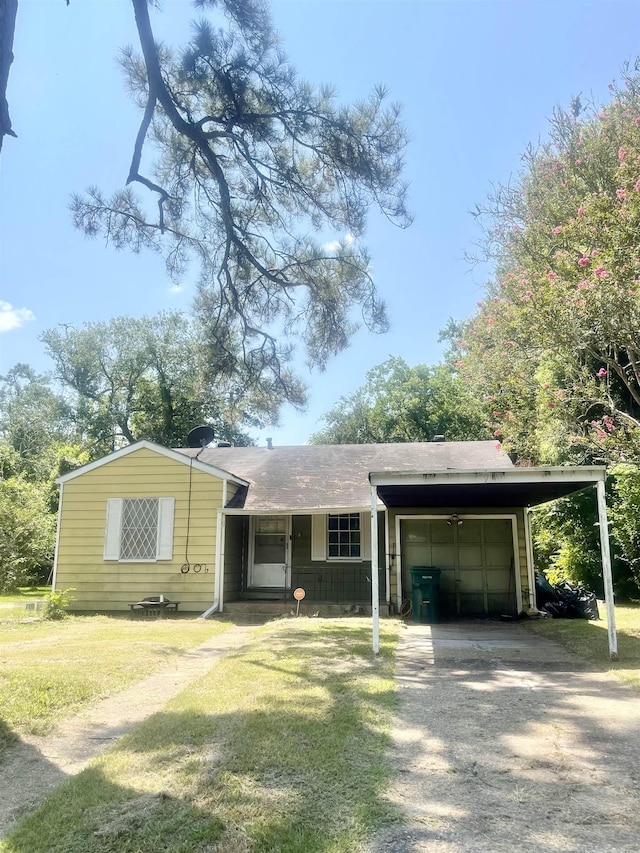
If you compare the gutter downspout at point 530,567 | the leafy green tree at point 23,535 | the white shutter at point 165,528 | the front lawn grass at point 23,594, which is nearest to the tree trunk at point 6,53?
the white shutter at point 165,528

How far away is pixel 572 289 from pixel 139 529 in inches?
396

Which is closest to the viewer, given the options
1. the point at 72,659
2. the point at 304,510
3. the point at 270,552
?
the point at 72,659

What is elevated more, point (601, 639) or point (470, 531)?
point (470, 531)

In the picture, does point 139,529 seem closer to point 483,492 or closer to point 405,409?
point 483,492

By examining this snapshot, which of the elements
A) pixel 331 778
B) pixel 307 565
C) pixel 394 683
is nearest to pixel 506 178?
pixel 307 565

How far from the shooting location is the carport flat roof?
24.8ft

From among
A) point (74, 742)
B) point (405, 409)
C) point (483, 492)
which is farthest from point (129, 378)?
point (74, 742)

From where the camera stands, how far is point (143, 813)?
3.12m

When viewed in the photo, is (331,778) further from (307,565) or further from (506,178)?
(506,178)

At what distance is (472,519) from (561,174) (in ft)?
25.7

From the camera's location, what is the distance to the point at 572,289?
32.0ft

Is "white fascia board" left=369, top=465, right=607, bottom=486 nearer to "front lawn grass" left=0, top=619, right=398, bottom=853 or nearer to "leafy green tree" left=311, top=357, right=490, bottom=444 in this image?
"front lawn grass" left=0, top=619, right=398, bottom=853

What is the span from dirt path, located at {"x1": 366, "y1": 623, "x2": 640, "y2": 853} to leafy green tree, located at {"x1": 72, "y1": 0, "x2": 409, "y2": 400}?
599 centimetres

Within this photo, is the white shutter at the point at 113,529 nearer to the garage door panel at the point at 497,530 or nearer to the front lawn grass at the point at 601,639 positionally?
the garage door panel at the point at 497,530
